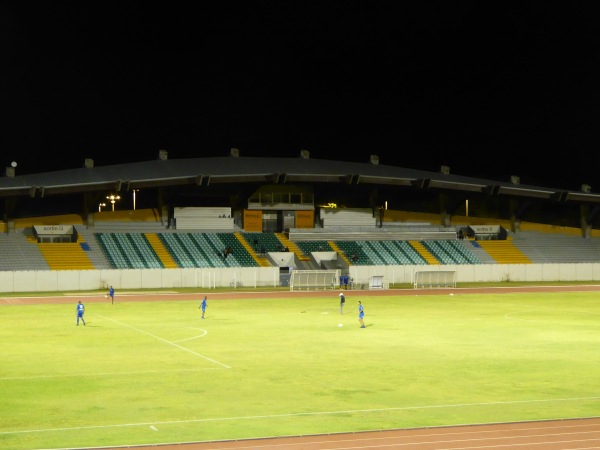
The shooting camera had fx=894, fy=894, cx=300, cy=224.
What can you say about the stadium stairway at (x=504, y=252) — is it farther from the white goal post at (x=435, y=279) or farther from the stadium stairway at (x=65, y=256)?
the stadium stairway at (x=65, y=256)

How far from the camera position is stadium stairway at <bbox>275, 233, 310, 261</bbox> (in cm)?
8731

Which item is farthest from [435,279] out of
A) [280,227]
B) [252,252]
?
[280,227]

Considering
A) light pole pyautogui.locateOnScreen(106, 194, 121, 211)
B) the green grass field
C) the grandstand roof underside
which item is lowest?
the green grass field

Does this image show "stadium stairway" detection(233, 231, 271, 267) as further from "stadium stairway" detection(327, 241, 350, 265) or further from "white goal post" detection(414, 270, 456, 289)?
"white goal post" detection(414, 270, 456, 289)

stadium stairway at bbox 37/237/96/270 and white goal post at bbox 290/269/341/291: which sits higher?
stadium stairway at bbox 37/237/96/270

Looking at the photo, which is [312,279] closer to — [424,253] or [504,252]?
[424,253]

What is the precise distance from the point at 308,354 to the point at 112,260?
4792cm

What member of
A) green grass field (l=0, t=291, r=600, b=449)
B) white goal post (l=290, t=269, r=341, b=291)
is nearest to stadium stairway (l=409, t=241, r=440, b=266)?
white goal post (l=290, t=269, r=341, b=291)

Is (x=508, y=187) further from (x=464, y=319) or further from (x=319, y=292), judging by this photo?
(x=464, y=319)

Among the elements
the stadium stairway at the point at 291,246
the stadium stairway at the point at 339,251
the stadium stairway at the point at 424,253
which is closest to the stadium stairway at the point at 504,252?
the stadium stairway at the point at 424,253

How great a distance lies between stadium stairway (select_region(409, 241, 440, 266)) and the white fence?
3.11 meters

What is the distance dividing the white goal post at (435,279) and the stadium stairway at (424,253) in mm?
6675

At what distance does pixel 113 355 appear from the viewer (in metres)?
35.0

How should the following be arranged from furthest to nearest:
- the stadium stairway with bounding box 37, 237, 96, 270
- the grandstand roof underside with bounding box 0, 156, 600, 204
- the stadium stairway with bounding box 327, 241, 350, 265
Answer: the stadium stairway with bounding box 327, 241, 350, 265, the grandstand roof underside with bounding box 0, 156, 600, 204, the stadium stairway with bounding box 37, 237, 96, 270
